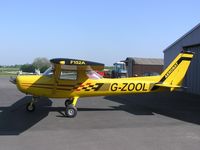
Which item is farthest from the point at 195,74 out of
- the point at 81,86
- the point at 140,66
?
the point at 140,66

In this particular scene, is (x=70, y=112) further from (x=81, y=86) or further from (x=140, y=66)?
(x=140, y=66)

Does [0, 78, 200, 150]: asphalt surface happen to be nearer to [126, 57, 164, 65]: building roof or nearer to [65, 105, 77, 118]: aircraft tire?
[65, 105, 77, 118]: aircraft tire

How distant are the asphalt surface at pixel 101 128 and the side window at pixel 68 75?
144 centimetres

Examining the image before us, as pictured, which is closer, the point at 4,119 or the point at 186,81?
the point at 4,119

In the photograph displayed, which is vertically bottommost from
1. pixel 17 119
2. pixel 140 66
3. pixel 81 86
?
pixel 140 66

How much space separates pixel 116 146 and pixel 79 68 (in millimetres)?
5237

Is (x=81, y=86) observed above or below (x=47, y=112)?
above

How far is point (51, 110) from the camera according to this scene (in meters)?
13.8

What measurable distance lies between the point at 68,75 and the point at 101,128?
3.57 m

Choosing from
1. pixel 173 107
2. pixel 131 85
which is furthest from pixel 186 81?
pixel 131 85

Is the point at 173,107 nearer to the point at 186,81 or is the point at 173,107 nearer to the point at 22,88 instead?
the point at 22,88

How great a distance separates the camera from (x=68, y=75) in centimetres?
1307

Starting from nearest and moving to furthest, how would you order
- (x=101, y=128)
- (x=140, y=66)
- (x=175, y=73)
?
(x=101, y=128) < (x=175, y=73) < (x=140, y=66)

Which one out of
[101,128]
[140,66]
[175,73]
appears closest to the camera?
[101,128]
